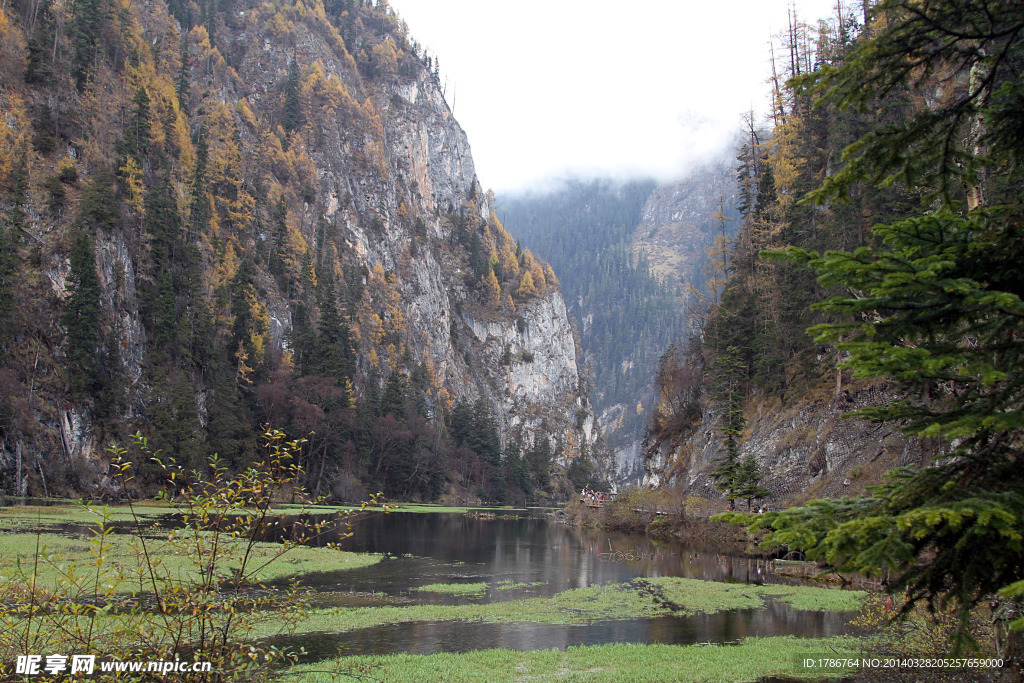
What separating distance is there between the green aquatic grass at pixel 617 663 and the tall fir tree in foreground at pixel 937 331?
9.85m

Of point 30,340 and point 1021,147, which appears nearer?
point 1021,147

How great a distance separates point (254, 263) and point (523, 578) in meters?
85.8

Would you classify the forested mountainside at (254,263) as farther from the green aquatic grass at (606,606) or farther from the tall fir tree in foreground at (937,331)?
the tall fir tree in foreground at (937,331)

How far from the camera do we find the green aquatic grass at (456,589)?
27.0 m

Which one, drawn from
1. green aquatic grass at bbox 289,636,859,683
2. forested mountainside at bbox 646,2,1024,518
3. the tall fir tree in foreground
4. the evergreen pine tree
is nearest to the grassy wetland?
green aquatic grass at bbox 289,636,859,683

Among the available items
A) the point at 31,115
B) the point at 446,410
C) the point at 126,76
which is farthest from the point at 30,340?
the point at 446,410


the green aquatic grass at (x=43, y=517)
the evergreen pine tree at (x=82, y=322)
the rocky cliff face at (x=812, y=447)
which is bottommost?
the green aquatic grass at (x=43, y=517)

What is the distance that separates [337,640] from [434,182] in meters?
170

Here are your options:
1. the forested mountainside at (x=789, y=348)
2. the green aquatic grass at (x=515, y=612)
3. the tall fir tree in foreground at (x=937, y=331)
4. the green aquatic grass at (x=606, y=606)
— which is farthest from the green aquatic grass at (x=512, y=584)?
the tall fir tree in foreground at (x=937, y=331)

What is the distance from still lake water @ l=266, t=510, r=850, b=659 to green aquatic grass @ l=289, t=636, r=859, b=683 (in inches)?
54.4

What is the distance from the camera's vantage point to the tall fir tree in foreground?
454 centimetres

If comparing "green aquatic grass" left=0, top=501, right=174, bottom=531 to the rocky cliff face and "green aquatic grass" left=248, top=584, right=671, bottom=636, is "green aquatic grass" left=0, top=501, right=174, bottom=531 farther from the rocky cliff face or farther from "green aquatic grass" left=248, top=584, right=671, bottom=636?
the rocky cliff face

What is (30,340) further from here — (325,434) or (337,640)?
(337,640)

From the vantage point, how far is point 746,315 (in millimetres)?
58094
